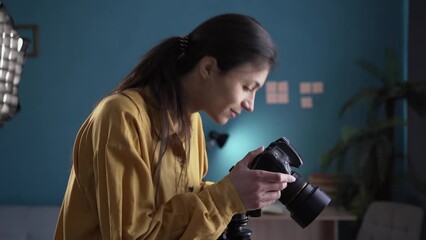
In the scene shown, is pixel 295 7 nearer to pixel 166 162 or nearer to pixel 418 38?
pixel 418 38

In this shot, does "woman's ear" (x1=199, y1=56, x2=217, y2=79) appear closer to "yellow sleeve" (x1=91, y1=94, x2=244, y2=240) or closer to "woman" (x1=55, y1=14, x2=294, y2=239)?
"woman" (x1=55, y1=14, x2=294, y2=239)

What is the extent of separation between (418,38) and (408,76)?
0.77 feet

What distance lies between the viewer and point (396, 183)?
290 cm

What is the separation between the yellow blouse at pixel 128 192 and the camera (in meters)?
1.02

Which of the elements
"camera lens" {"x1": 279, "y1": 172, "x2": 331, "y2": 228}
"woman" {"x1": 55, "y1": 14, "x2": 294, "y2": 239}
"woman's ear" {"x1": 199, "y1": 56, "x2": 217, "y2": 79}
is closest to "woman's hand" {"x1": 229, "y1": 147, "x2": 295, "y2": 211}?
"woman" {"x1": 55, "y1": 14, "x2": 294, "y2": 239}

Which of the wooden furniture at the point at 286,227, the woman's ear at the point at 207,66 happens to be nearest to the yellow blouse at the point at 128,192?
the woman's ear at the point at 207,66

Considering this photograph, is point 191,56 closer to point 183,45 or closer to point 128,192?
point 183,45

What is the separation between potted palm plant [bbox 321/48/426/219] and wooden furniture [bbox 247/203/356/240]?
0.43 feet

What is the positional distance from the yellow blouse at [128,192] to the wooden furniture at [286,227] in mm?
1814

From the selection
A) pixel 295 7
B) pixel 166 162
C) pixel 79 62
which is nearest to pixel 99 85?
pixel 79 62

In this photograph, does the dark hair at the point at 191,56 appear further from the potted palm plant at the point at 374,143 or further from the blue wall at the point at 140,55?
the blue wall at the point at 140,55

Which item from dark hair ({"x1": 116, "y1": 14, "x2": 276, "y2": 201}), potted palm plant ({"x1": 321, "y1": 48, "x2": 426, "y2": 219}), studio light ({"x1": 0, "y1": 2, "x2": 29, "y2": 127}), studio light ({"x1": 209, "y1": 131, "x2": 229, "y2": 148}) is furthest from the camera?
studio light ({"x1": 209, "y1": 131, "x2": 229, "y2": 148})

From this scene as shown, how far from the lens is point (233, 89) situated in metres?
1.17

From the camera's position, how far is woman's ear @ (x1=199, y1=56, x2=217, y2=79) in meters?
1.15
